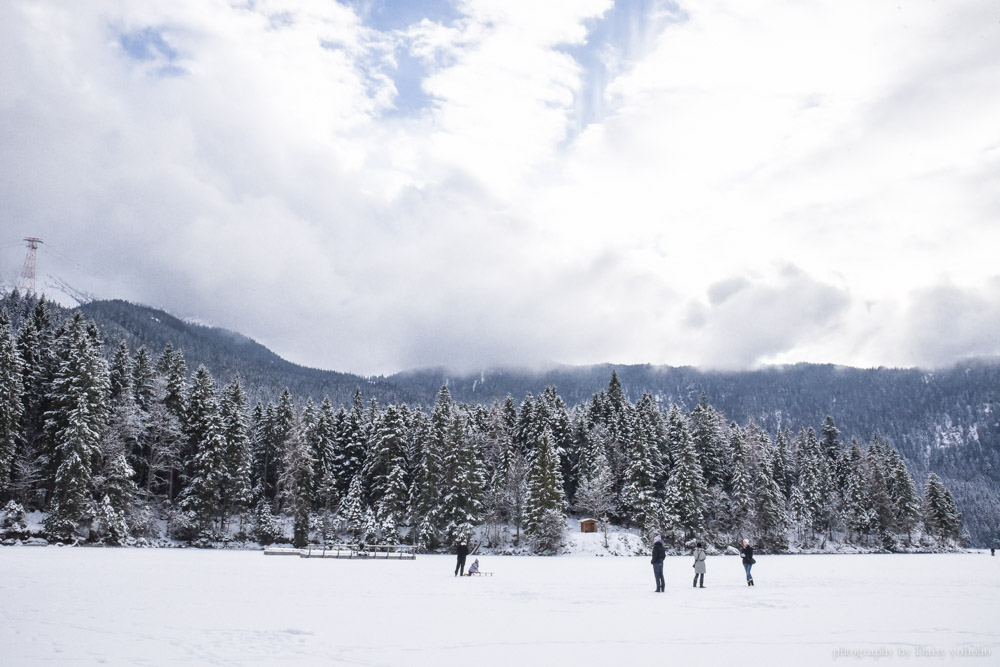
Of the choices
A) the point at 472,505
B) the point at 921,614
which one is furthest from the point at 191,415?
the point at 921,614

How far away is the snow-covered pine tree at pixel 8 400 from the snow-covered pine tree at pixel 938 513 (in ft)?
390

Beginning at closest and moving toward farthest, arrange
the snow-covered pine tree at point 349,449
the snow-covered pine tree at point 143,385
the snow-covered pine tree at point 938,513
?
the snow-covered pine tree at point 143,385
the snow-covered pine tree at point 349,449
the snow-covered pine tree at point 938,513

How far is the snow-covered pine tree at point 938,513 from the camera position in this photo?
96188 millimetres

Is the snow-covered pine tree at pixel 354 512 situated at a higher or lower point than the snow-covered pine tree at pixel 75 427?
lower

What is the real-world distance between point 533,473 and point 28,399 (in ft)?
169

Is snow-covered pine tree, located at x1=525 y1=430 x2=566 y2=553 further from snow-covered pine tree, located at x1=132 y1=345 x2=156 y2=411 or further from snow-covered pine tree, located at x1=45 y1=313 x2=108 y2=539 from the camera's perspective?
snow-covered pine tree, located at x1=132 y1=345 x2=156 y2=411

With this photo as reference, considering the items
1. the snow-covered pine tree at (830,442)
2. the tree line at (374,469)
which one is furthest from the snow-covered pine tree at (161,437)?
the snow-covered pine tree at (830,442)

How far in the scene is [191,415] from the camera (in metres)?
68.9

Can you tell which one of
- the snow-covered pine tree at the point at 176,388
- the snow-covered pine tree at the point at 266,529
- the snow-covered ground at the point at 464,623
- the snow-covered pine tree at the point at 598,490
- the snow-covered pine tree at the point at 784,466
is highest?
the snow-covered pine tree at the point at 176,388

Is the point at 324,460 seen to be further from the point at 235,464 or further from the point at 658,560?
the point at 658,560

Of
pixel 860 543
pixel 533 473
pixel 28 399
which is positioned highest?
pixel 28 399

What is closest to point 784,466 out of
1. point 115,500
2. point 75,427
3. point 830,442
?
point 830,442

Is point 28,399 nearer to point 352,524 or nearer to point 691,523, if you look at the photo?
point 352,524

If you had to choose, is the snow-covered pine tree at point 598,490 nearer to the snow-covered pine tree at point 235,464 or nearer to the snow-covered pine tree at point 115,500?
the snow-covered pine tree at point 235,464
